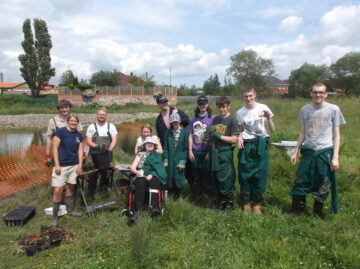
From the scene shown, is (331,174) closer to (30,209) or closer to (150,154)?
(150,154)

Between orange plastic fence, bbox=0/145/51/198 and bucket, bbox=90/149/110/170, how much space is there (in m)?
1.92

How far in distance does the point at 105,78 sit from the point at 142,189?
2195 inches

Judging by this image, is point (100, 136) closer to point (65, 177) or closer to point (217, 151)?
point (65, 177)

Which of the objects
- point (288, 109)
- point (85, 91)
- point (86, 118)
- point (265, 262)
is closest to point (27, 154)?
point (265, 262)

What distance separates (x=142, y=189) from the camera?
4.15 meters

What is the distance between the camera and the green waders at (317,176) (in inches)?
147

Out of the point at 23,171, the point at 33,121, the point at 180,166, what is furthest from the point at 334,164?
the point at 33,121

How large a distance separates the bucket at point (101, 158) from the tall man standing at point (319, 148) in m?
2.73

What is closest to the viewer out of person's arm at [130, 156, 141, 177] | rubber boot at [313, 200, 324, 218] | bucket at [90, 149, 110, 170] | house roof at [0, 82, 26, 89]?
rubber boot at [313, 200, 324, 218]

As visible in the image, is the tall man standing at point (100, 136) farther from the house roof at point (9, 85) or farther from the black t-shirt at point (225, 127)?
the house roof at point (9, 85)

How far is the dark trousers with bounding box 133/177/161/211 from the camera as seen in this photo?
408 cm

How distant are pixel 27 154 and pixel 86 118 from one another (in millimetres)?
19867

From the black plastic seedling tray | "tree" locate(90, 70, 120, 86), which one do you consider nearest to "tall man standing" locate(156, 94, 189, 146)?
the black plastic seedling tray

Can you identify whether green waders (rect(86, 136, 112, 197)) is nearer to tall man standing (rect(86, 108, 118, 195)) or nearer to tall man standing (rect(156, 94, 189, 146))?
tall man standing (rect(86, 108, 118, 195))
